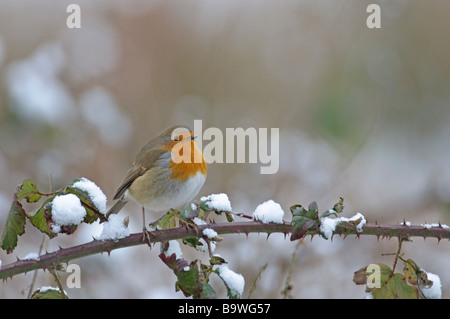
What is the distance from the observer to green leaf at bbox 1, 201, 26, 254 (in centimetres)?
147

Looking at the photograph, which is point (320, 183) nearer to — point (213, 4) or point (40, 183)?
point (40, 183)

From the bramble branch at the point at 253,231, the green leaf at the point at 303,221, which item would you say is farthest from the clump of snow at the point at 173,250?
the green leaf at the point at 303,221

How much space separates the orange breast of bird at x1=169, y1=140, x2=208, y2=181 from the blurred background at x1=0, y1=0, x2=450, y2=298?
0.82 meters

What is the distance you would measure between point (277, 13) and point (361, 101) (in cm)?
165

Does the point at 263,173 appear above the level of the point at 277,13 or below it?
below

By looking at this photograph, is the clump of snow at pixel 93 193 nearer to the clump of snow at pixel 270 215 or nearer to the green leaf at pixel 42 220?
the green leaf at pixel 42 220

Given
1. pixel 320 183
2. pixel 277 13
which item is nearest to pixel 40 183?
pixel 320 183

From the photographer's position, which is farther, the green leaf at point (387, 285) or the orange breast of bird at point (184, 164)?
the orange breast of bird at point (184, 164)

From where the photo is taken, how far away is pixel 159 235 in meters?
1.51

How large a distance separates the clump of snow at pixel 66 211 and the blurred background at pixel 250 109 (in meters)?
1.79

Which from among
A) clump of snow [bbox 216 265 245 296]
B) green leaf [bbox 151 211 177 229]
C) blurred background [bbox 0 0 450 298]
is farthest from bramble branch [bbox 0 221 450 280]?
blurred background [bbox 0 0 450 298]

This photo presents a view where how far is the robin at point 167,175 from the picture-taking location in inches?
99.9

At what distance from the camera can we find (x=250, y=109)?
20.2 ft
